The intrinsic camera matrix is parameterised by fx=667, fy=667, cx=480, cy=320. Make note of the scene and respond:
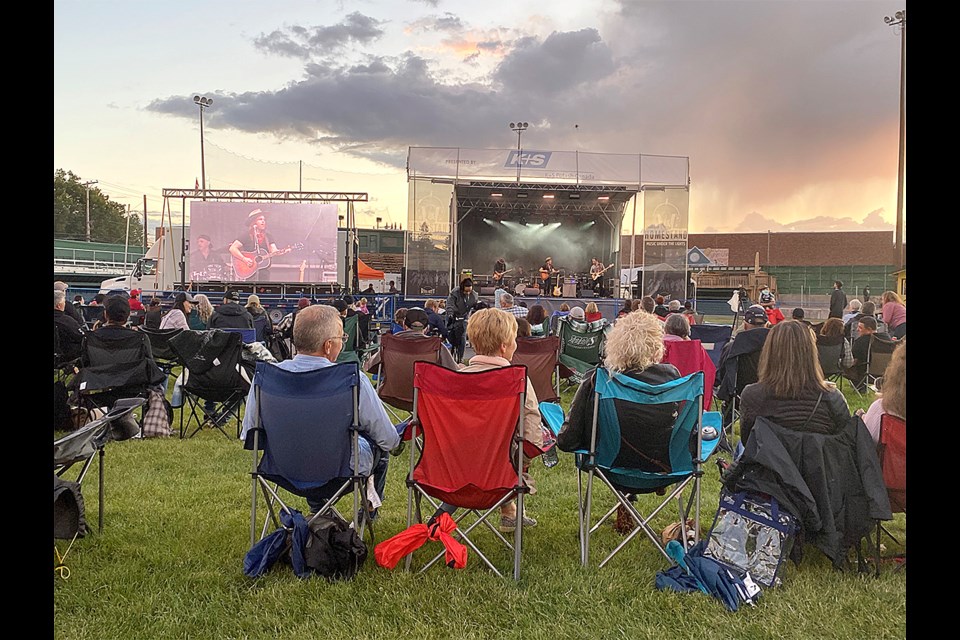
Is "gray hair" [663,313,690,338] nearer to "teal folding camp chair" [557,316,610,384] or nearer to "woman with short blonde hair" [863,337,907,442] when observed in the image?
"teal folding camp chair" [557,316,610,384]

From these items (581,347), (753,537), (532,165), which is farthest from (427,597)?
(532,165)

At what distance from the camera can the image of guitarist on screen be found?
61.7ft

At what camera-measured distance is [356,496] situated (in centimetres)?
319

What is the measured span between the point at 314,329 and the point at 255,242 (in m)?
17.0

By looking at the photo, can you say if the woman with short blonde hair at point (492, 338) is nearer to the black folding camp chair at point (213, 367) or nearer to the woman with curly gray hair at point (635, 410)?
the woman with curly gray hair at point (635, 410)

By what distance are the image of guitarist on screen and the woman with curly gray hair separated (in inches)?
664

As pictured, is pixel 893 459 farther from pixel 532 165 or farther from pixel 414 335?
pixel 532 165

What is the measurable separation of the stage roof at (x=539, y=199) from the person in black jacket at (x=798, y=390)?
41.8 feet

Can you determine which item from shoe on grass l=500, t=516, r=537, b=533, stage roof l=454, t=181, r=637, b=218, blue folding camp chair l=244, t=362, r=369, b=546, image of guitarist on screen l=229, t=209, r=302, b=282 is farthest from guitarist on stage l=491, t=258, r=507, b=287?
blue folding camp chair l=244, t=362, r=369, b=546

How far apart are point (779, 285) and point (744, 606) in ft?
103

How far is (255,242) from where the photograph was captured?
1895 cm

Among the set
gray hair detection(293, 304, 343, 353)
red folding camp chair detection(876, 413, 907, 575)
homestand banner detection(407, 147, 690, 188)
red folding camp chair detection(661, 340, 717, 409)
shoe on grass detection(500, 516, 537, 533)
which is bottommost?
shoe on grass detection(500, 516, 537, 533)
